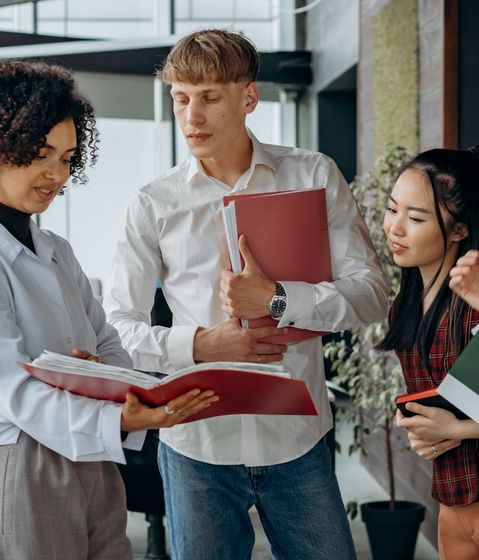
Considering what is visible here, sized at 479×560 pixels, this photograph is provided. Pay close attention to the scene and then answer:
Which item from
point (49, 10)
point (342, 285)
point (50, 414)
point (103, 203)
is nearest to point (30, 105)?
point (50, 414)

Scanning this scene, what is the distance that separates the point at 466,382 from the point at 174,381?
59 centimetres

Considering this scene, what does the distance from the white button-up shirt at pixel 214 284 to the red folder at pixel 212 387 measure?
35 centimetres

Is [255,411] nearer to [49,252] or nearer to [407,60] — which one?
[49,252]

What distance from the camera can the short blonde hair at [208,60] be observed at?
2014 mm

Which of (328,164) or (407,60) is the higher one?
(407,60)

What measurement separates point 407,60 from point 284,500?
3000 millimetres

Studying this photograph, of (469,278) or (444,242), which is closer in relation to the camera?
(469,278)

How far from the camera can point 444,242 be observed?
2.02m

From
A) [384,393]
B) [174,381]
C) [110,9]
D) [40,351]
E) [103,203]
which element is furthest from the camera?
[110,9]

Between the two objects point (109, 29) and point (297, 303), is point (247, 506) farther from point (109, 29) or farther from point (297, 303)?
point (109, 29)

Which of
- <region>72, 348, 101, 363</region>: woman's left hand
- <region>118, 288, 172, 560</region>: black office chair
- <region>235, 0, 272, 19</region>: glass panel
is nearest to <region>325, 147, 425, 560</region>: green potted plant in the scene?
<region>118, 288, 172, 560</region>: black office chair

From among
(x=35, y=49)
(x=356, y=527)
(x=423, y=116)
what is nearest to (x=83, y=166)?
(x=423, y=116)

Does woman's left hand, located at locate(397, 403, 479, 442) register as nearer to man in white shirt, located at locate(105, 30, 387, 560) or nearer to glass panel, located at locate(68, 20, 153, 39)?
man in white shirt, located at locate(105, 30, 387, 560)

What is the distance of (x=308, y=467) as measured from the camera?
2.04 meters
